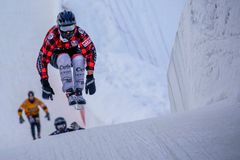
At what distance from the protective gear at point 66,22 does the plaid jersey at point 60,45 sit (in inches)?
6.9

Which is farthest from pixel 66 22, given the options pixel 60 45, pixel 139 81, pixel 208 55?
pixel 139 81

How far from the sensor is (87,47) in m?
5.40

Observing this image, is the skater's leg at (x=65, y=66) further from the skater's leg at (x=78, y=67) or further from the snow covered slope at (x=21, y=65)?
the snow covered slope at (x=21, y=65)

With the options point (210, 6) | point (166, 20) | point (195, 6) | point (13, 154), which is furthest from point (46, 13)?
point (13, 154)

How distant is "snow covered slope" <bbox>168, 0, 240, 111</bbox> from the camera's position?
494 centimetres

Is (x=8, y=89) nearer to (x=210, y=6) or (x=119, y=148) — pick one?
(x=210, y=6)

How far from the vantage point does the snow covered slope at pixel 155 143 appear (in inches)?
107

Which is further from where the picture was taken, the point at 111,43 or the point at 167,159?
the point at 111,43

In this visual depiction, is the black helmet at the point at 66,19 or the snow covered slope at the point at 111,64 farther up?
the snow covered slope at the point at 111,64

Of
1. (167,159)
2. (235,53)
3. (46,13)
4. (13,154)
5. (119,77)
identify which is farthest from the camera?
Answer: (46,13)

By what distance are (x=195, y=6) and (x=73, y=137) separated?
411 cm

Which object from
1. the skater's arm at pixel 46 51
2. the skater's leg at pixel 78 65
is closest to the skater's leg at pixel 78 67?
the skater's leg at pixel 78 65

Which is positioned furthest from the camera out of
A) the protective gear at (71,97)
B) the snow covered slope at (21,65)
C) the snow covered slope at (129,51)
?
the snow covered slope at (21,65)

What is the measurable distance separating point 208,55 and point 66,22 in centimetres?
211
